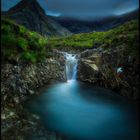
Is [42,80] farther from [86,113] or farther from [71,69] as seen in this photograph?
[86,113]

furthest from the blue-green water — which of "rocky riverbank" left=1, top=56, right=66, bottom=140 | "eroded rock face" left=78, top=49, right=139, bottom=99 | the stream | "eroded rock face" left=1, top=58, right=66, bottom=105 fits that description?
"eroded rock face" left=1, top=58, right=66, bottom=105

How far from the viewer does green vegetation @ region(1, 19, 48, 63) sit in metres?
11.9

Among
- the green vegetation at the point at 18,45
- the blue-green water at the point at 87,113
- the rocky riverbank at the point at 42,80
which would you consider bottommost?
the blue-green water at the point at 87,113

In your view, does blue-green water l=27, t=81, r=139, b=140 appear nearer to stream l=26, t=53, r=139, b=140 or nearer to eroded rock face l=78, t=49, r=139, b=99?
stream l=26, t=53, r=139, b=140

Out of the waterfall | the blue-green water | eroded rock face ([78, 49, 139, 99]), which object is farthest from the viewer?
the waterfall

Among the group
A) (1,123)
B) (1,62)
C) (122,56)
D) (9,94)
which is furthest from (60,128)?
(122,56)

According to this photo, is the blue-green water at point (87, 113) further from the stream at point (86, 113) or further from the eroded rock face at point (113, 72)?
the eroded rock face at point (113, 72)

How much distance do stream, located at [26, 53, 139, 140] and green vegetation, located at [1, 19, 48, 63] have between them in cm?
316

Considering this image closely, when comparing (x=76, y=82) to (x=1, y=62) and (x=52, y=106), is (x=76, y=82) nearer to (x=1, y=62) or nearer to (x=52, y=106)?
(x=52, y=106)

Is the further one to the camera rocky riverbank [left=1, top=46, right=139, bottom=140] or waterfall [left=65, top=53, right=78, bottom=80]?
waterfall [left=65, top=53, right=78, bottom=80]

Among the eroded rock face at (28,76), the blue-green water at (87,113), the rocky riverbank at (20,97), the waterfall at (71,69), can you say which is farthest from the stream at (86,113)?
the waterfall at (71,69)

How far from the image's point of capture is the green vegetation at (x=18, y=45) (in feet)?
38.9

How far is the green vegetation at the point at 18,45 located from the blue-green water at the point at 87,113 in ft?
10.4

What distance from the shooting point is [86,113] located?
12.1 metres
